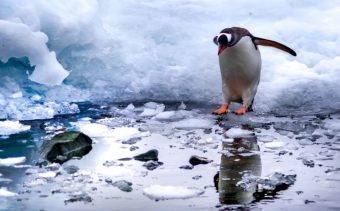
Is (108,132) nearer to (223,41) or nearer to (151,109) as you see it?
(151,109)

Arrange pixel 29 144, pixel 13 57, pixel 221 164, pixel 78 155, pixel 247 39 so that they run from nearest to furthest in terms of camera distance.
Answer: pixel 221 164
pixel 78 155
pixel 29 144
pixel 247 39
pixel 13 57

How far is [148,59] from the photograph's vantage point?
256 inches

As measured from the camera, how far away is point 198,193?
285 centimetres

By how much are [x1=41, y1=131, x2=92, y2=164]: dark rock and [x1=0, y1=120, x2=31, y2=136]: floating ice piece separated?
71 centimetres

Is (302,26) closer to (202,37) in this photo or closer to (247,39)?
(202,37)

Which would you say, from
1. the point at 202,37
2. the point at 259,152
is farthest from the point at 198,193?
the point at 202,37

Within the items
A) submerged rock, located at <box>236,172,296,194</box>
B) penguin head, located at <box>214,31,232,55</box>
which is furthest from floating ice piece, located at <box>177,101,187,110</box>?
submerged rock, located at <box>236,172,296,194</box>

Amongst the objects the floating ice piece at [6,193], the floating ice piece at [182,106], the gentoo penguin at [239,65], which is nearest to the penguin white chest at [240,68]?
the gentoo penguin at [239,65]

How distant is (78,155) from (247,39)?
1874 millimetres

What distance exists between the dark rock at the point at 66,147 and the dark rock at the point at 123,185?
0.56 metres

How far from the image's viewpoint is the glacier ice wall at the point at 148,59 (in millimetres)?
5637

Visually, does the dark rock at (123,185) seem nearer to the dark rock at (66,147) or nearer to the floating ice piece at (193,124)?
the dark rock at (66,147)

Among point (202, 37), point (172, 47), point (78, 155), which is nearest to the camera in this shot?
point (78, 155)

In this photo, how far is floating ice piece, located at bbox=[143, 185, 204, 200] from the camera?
2818 mm
